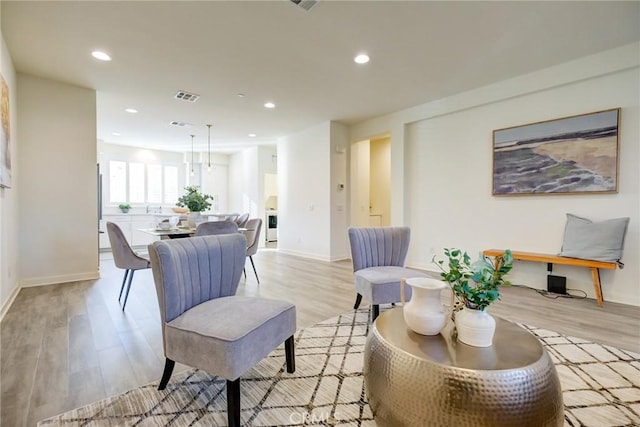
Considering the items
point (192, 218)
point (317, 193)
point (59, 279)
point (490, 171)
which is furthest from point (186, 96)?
point (490, 171)

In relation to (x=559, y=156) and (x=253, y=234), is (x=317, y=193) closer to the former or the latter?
(x=253, y=234)

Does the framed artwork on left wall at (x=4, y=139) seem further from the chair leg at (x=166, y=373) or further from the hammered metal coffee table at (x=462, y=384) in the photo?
the hammered metal coffee table at (x=462, y=384)

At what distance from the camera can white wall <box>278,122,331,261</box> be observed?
19.7ft

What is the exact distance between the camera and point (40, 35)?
9.49ft

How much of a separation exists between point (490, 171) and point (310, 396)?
401 centimetres

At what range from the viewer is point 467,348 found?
1.34 meters

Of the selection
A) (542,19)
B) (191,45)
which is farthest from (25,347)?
(542,19)

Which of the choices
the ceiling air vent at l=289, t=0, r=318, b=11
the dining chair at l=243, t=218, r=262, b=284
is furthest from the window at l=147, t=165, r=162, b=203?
the ceiling air vent at l=289, t=0, r=318, b=11

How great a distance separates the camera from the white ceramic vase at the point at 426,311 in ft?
4.79

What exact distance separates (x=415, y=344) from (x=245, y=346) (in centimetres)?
81

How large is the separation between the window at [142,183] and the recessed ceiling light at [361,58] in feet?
24.0

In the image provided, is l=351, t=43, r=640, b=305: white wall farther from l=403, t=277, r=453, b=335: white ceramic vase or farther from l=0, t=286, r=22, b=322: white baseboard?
l=0, t=286, r=22, b=322: white baseboard

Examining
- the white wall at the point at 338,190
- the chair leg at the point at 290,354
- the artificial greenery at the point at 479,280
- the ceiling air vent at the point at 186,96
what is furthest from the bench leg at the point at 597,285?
the ceiling air vent at the point at 186,96

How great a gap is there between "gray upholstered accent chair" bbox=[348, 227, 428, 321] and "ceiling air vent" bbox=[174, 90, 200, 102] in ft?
10.8
